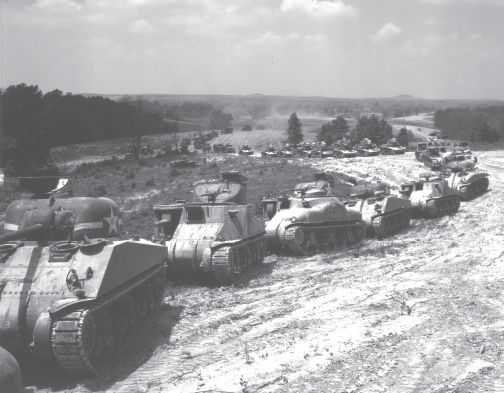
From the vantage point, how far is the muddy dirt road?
27.0 feet

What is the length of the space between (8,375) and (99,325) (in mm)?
2685

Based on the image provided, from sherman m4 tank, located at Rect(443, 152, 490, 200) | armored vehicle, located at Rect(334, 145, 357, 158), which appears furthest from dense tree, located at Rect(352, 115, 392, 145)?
sherman m4 tank, located at Rect(443, 152, 490, 200)

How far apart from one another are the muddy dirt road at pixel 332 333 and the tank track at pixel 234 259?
372 mm

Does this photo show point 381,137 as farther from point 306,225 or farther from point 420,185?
point 306,225

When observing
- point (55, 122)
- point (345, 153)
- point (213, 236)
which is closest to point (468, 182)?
point (213, 236)

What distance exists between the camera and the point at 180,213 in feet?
53.2

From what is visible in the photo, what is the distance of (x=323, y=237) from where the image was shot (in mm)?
19984

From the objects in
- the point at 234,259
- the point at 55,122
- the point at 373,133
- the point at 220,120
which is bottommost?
the point at 234,259

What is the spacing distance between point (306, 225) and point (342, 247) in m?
2.15

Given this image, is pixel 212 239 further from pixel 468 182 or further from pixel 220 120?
pixel 220 120

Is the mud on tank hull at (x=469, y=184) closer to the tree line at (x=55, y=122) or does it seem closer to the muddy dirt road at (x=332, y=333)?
the muddy dirt road at (x=332, y=333)

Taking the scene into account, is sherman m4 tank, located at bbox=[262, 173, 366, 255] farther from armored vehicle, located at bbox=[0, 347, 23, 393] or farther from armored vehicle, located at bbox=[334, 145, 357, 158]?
armored vehicle, located at bbox=[334, 145, 357, 158]

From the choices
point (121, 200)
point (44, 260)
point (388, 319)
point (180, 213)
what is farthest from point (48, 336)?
point (121, 200)

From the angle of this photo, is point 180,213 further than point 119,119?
No
